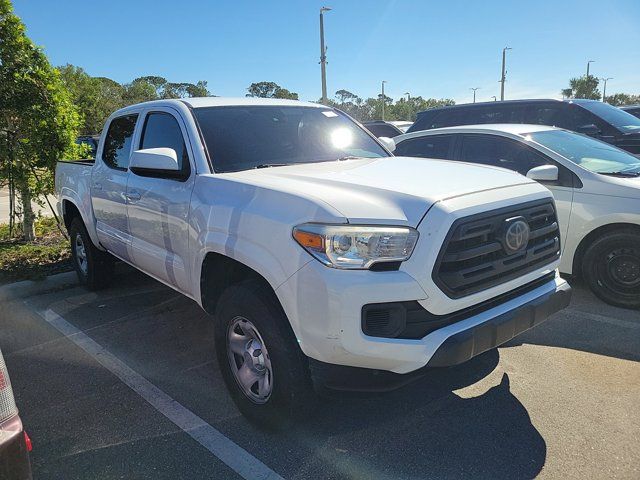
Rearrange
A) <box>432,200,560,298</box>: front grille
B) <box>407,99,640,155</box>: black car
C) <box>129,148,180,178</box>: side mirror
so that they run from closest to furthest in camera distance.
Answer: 1. <box>432,200,560,298</box>: front grille
2. <box>129,148,180,178</box>: side mirror
3. <box>407,99,640,155</box>: black car

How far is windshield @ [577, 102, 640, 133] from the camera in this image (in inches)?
286

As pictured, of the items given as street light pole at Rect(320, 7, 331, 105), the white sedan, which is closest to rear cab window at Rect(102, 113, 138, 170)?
the white sedan

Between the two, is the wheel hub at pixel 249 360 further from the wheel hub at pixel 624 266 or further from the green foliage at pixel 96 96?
the green foliage at pixel 96 96

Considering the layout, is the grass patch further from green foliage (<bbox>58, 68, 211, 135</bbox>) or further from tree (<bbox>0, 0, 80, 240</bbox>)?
green foliage (<bbox>58, 68, 211, 135</bbox>)

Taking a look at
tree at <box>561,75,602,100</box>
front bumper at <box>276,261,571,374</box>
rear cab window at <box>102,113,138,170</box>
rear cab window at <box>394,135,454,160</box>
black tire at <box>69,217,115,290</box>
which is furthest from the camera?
tree at <box>561,75,602,100</box>

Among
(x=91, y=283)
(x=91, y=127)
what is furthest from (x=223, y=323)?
(x=91, y=127)

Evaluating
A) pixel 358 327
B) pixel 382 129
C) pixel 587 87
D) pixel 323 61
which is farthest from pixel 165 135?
pixel 587 87

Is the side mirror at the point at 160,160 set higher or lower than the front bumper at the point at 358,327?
higher

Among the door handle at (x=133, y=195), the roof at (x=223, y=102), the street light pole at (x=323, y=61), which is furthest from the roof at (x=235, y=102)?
the street light pole at (x=323, y=61)

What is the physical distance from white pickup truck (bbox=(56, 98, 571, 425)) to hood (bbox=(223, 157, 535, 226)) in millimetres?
11

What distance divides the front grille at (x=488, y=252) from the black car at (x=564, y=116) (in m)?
5.17

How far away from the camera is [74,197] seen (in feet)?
18.0

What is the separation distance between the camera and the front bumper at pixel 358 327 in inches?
87.7

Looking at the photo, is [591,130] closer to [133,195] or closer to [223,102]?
[223,102]
